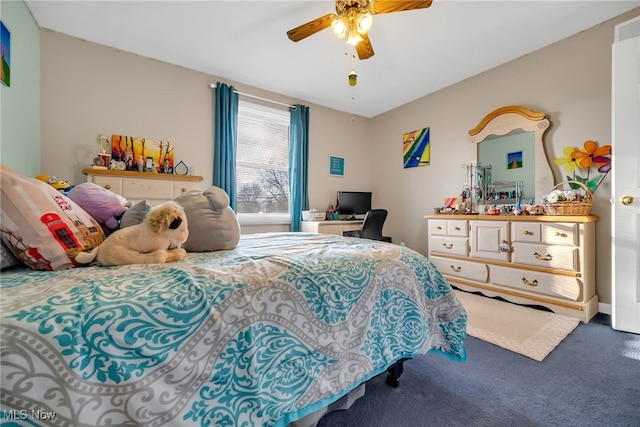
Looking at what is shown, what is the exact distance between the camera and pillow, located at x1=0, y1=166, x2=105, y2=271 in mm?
749

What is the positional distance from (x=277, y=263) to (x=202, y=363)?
0.38 metres

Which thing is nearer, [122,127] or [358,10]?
[358,10]

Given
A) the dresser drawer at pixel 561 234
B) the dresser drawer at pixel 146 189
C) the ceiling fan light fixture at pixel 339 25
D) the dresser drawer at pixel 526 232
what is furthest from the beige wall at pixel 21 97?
the dresser drawer at pixel 561 234

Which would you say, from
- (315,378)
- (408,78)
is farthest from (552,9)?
(315,378)

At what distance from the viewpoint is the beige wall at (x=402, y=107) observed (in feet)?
7.61

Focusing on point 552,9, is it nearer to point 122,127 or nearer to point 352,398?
point 352,398

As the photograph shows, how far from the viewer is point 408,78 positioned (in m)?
3.19

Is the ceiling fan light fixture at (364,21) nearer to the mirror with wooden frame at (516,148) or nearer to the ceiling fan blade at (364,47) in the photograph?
the ceiling fan blade at (364,47)

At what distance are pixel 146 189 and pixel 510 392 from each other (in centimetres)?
313

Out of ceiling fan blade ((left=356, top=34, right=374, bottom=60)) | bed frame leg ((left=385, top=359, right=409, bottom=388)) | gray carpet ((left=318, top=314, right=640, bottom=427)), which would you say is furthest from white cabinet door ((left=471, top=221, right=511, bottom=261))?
ceiling fan blade ((left=356, top=34, right=374, bottom=60))

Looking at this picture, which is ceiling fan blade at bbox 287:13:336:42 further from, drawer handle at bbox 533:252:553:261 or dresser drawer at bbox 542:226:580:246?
drawer handle at bbox 533:252:553:261

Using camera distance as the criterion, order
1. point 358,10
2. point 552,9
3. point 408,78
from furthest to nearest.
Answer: point 408,78, point 552,9, point 358,10

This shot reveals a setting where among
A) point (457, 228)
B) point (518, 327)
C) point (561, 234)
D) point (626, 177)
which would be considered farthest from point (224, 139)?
point (626, 177)

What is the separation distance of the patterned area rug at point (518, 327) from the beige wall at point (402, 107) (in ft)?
2.21
